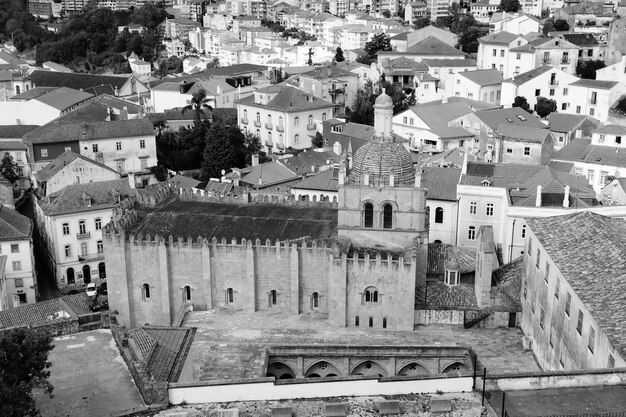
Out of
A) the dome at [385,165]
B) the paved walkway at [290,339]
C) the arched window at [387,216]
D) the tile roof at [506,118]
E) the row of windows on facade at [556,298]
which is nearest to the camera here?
the row of windows on facade at [556,298]

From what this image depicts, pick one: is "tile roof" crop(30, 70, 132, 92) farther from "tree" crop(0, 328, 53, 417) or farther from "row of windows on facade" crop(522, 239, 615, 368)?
"tree" crop(0, 328, 53, 417)

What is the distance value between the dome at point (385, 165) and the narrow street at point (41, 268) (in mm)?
30232

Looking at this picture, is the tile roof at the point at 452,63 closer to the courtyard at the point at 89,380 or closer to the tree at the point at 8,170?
the tree at the point at 8,170

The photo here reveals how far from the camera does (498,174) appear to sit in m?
59.3

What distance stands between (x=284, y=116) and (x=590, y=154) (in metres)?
38.2

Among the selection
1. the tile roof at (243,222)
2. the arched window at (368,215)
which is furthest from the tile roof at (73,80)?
the arched window at (368,215)

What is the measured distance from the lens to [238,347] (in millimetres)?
42094

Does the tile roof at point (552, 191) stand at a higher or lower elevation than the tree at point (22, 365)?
lower

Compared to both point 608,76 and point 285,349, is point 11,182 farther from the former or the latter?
point 608,76

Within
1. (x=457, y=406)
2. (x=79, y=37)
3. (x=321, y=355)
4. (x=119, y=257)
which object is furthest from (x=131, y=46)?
(x=457, y=406)

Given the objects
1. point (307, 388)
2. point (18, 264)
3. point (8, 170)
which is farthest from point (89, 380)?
point (8, 170)

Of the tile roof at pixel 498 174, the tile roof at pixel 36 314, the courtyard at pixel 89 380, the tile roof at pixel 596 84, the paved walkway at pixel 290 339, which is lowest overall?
the tile roof at pixel 36 314

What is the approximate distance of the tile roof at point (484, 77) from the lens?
98.5 metres

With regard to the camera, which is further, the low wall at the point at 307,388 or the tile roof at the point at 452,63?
the tile roof at the point at 452,63
